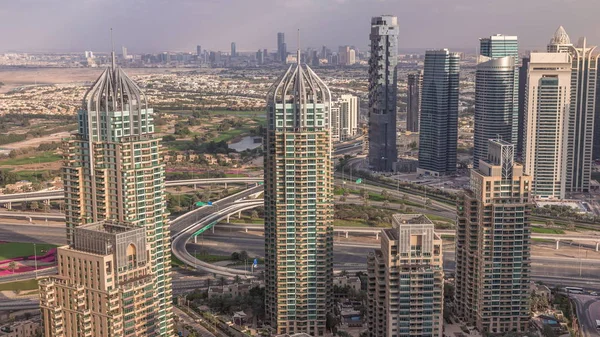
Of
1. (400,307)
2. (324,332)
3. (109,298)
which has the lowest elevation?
(324,332)

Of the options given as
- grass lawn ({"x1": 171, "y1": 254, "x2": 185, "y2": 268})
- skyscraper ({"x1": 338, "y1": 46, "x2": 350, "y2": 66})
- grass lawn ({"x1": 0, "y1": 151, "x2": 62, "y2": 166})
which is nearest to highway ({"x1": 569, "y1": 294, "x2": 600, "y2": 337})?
grass lawn ({"x1": 171, "y1": 254, "x2": 185, "y2": 268})

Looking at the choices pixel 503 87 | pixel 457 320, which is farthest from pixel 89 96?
pixel 503 87

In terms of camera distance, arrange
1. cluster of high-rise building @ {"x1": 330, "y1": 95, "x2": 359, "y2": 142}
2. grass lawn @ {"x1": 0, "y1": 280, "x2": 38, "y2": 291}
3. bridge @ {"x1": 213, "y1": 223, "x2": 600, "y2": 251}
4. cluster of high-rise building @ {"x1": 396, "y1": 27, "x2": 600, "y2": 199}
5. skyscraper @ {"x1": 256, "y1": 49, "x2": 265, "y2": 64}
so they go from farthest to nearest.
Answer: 1. skyscraper @ {"x1": 256, "y1": 49, "x2": 265, "y2": 64}
2. cluster of high-rise building @ {"x1": 330, "y1": 95, "x2": 359, "y2": 142}
3. cluster of high-rise building @ {"x1": 396, "y1": 27, "x2": 600, "y2": 199}
4. bridge @ {"x1": 213, "y1": 223, "x2": 600, "y2": 251}
5. grass lawn @ {"x1": 0, "y1": 280, "x2": 38, "y2": 291}

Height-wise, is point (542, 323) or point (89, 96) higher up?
point (89, 96)

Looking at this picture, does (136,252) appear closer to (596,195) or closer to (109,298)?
(109,298)

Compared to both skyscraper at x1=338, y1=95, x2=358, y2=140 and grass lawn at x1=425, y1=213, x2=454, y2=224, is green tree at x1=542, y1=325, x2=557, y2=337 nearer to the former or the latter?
grass lawn at x1=425, y1=213, x2=454, y2=224

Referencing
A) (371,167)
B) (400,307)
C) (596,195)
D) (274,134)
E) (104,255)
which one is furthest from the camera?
(371,167)
